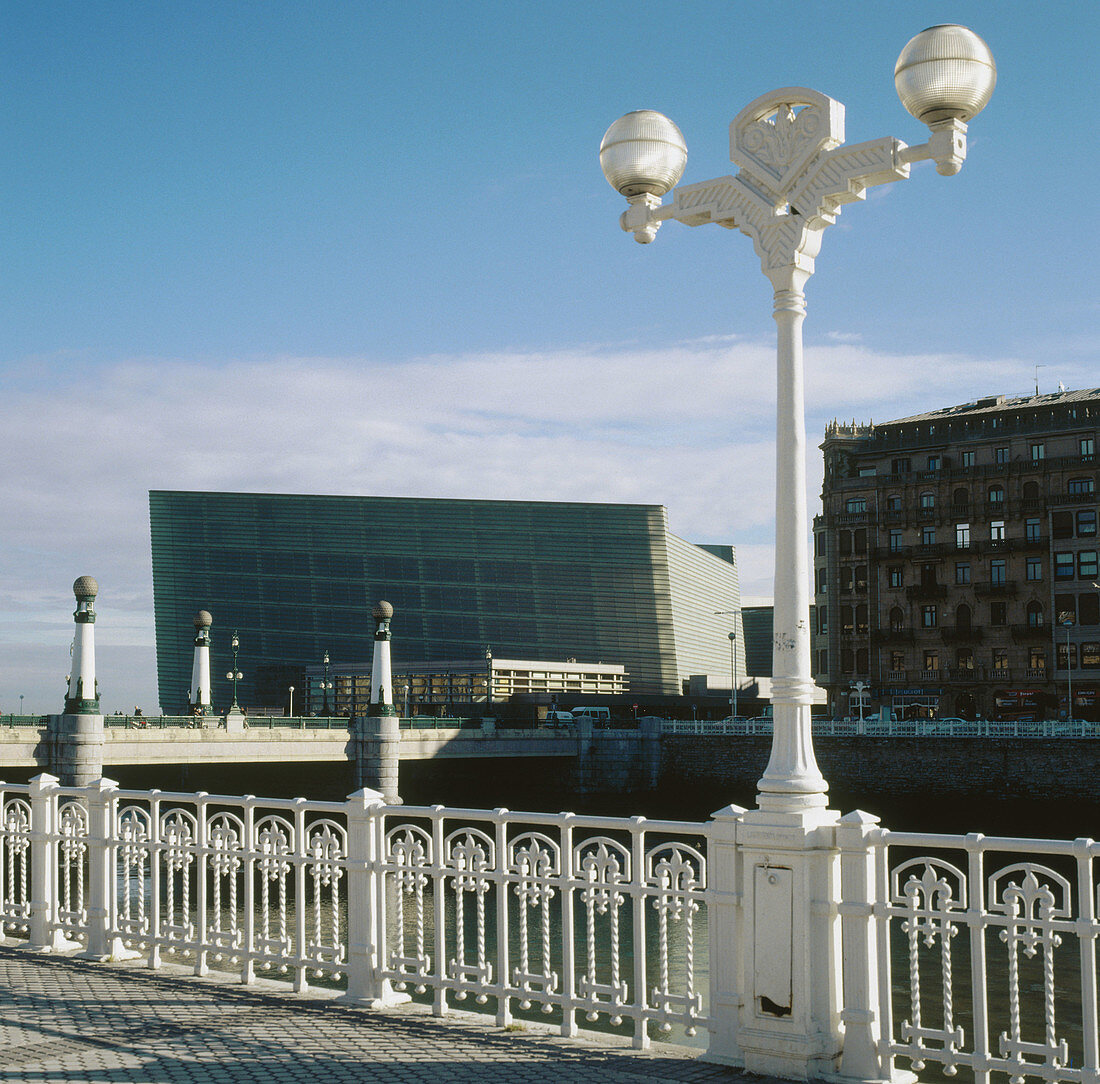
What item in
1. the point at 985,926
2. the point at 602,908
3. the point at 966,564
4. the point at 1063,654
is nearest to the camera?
the point at 985,926

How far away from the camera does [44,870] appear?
395 inches

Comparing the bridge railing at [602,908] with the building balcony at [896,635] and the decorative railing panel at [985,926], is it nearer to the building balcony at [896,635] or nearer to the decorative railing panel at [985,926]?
the decorative railing panel at [985,926]

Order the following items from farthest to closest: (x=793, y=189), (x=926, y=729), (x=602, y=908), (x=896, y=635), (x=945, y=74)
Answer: (x=896, y=635) → (x=926, y=729) → (x=793, y=189) → (x=602, y=908) → (x=945, y=74)

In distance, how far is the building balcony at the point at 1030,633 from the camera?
63.0 metres

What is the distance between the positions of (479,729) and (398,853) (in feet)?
129

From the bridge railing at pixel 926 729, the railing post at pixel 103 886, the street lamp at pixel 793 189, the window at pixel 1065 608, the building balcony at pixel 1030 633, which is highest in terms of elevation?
the street lamp at pixel 793 189

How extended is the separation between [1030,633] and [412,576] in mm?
58323

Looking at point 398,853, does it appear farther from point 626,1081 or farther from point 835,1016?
point 835,1016

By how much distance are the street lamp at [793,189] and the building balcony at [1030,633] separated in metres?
60.6

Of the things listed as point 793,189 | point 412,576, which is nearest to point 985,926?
point 793,189

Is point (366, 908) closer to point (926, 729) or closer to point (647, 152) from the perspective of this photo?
point (647, 152)

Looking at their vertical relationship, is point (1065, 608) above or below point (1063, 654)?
above

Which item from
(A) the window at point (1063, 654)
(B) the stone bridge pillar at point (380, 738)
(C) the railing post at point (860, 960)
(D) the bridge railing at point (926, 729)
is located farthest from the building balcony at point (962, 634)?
(C) the railing post at point (860, 960)

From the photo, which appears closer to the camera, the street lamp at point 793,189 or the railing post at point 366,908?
the street lamp at point 793,189
